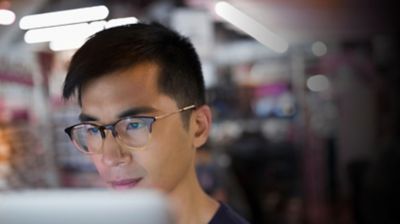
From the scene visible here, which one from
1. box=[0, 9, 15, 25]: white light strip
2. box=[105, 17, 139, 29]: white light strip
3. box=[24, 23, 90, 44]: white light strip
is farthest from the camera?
box=[0, 9, 15, 25]: white light strip

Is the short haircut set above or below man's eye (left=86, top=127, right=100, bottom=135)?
above

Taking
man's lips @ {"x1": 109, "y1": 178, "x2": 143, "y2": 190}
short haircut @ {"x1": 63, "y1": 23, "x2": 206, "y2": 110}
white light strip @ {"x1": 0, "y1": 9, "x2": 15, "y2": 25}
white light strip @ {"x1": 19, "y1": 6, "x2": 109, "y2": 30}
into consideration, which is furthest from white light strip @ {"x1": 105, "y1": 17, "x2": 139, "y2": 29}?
white light strip @ {"x1": 0, "y1": 9, "x2": 15, "y2": 25}

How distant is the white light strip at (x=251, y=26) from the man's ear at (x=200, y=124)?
2.39 meters

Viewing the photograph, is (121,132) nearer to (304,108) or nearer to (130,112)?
(130,112)

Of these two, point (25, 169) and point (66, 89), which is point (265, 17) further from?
point (66, 89)

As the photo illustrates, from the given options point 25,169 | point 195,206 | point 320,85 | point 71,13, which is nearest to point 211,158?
point 320,85

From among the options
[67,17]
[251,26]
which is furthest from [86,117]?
[251,26]

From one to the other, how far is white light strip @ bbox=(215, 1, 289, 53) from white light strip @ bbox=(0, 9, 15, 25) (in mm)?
1359

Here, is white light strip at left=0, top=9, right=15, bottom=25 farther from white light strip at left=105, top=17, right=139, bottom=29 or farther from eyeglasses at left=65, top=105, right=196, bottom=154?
eyeglasses at left=65, top=105, right=196, bottom=154

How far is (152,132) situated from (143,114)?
0.03 meters

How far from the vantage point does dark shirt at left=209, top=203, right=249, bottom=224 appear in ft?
3.51

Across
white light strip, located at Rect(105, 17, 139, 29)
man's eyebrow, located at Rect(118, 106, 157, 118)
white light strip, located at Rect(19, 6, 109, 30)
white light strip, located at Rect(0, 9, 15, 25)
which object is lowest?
man's eyebrow, located at Rect(118, 106, 157, 118)

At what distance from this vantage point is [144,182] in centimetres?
101

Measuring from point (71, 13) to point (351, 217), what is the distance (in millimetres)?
2589
